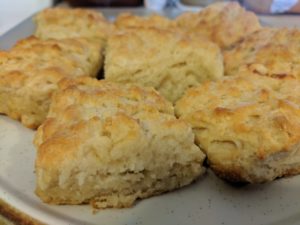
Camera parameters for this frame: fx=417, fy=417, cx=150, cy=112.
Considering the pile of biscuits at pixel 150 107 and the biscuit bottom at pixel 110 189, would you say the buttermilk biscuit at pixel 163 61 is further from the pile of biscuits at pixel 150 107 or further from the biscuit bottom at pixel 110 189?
the biscuit bottom at pixel 110 189

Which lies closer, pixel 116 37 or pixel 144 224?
pixel 144 224

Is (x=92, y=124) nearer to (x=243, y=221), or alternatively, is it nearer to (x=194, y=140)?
(x=194, y=140)

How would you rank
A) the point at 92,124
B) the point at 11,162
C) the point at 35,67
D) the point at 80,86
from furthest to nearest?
the point at 35,67 → the point at 80,86 → the point at 11,162 → the point at 92,124

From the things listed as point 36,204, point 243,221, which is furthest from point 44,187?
point 243,221

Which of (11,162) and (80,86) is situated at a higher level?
(80,86)

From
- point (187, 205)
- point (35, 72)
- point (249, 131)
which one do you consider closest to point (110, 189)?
point (187, 205)

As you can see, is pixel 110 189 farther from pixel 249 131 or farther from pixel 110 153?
pixel 249 131

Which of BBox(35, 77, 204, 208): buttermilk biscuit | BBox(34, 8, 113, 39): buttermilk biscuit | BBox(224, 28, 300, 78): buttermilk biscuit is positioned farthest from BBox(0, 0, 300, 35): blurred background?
BBox(35, 77, 204, 208): buttermilk biscuit
